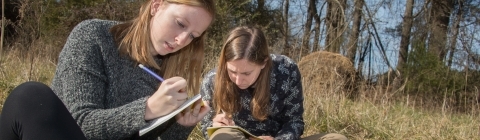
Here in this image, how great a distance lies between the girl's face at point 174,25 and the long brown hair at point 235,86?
2.45ft

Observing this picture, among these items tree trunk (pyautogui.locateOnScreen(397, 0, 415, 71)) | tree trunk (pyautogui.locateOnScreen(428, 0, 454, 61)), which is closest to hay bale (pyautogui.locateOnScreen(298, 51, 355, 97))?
tree trunk (pyautogui.locateOnScreen(428, 0, 454, 61))

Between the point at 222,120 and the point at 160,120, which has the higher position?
the point at 160,120

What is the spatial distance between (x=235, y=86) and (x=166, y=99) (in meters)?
1.15

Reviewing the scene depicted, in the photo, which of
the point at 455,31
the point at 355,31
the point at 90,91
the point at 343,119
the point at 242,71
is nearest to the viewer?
the point at 90,91

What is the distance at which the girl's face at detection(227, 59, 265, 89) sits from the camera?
227 cm

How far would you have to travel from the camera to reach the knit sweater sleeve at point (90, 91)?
1.32m

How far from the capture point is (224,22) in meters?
7.20

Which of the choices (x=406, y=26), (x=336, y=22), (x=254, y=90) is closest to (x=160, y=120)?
(x=254, y=90)

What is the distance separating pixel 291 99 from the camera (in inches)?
95.0

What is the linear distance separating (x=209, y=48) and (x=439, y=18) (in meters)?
5.63

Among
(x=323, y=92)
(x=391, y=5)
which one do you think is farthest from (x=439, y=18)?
(x=323, y=92)

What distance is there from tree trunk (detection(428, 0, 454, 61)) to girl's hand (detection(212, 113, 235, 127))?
7.12 metres

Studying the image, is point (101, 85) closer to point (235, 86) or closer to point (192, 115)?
point (192, 115)

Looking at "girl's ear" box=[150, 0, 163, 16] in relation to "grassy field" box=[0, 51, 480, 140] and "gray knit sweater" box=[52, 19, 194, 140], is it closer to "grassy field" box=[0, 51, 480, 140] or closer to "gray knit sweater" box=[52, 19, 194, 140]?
"gray knit sweater" box=[52, 19, 194, 140]
